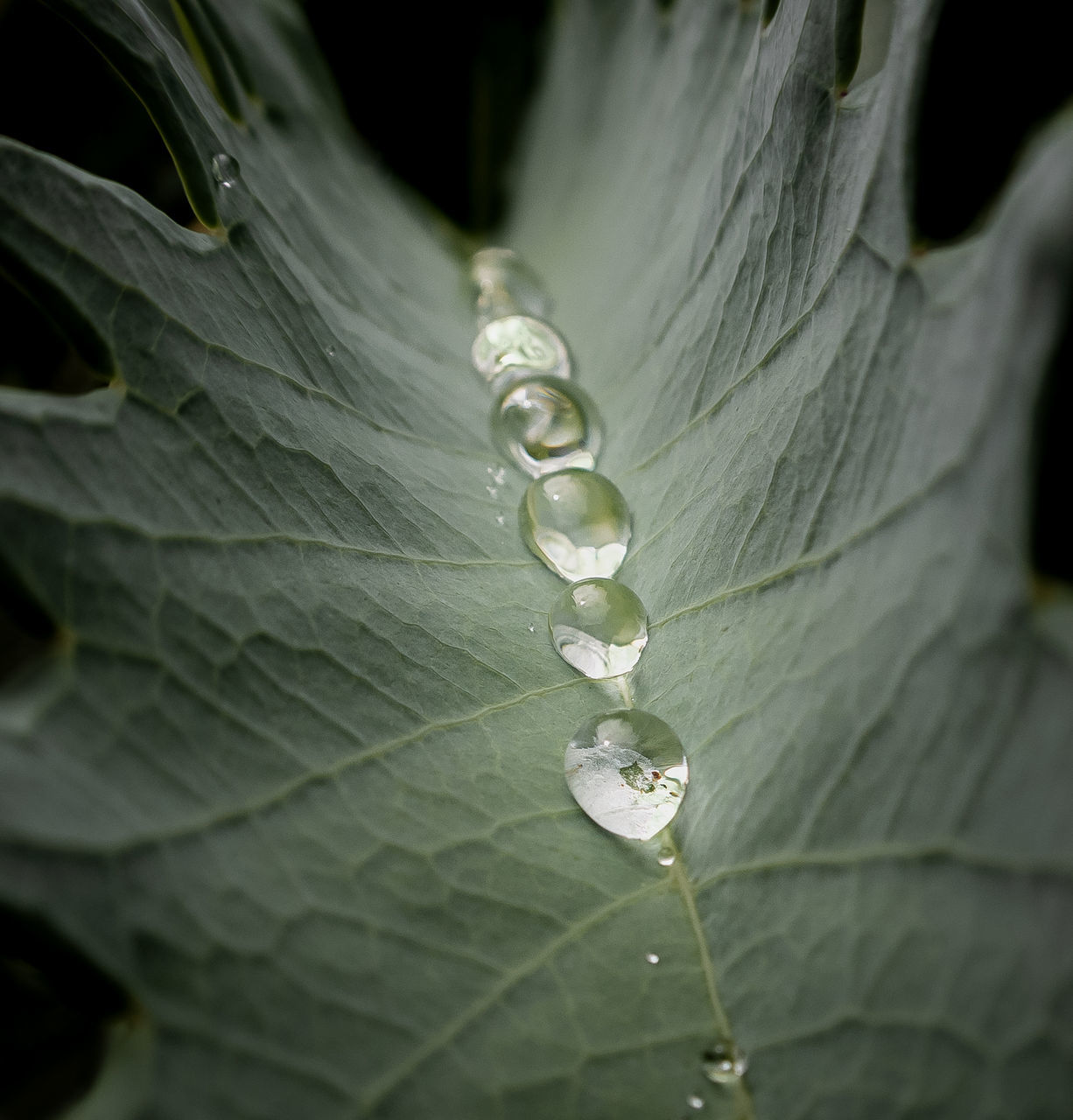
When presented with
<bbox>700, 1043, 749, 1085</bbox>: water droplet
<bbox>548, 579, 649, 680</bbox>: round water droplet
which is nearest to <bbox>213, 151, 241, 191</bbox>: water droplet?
<bbox>548, 579, 649, 680</bbox>: round water droplet

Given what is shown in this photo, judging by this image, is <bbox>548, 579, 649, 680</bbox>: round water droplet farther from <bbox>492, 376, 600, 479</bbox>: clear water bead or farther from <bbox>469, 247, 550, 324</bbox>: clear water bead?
<bbox>469, 247, 550, 324</bbox>: clear water bead

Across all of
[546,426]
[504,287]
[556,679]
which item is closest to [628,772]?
[556,679]

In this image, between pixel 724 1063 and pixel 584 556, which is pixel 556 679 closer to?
pixel 584 556

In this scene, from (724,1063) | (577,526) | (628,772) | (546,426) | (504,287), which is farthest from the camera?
(504,287)

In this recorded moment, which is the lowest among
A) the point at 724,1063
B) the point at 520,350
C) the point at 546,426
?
the point at 724,1063

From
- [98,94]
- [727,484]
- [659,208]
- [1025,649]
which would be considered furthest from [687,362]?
[98,94]

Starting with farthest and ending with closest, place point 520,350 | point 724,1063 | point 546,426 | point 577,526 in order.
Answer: point 520,350, point 546,426, point 577,526, point 724,1063
